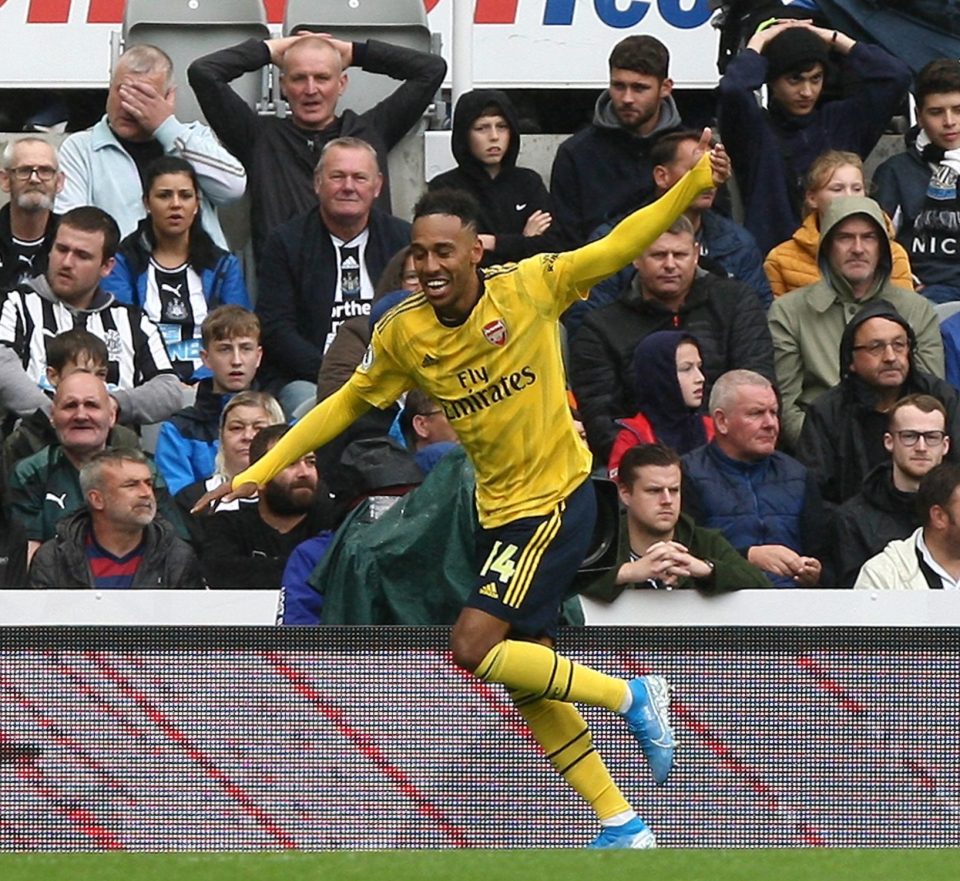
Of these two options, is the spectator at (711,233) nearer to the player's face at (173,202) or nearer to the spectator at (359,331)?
the spectator at (359,331)

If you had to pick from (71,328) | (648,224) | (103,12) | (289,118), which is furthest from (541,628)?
(103,12)

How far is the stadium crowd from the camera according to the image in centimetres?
801

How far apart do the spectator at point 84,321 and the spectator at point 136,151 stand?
800 mm

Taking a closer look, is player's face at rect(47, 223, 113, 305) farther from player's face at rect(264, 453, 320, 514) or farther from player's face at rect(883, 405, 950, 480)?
player's face at rect(883, 405, 950, 480)

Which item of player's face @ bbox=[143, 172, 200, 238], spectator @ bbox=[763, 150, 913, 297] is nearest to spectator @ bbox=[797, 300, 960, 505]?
spectator @ bbox=[763, 150, 913, 297]

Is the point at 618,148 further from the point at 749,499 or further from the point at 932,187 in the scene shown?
the point at 749,499

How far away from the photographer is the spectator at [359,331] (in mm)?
8953

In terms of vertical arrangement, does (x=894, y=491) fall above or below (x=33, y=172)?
below

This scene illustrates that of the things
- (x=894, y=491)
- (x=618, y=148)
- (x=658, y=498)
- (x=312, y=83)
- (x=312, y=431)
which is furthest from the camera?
(x=312, y=83)

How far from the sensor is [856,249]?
30.7 ft

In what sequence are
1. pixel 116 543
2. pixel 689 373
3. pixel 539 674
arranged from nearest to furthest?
pixel 539 674, pixel 116 543, pixel 689 373

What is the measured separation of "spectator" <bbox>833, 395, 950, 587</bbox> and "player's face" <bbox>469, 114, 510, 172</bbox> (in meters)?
2.56

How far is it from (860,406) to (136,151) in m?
3.76

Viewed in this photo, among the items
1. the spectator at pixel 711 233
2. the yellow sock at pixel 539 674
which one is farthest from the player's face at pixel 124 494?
the spectator at pixel 711 233
